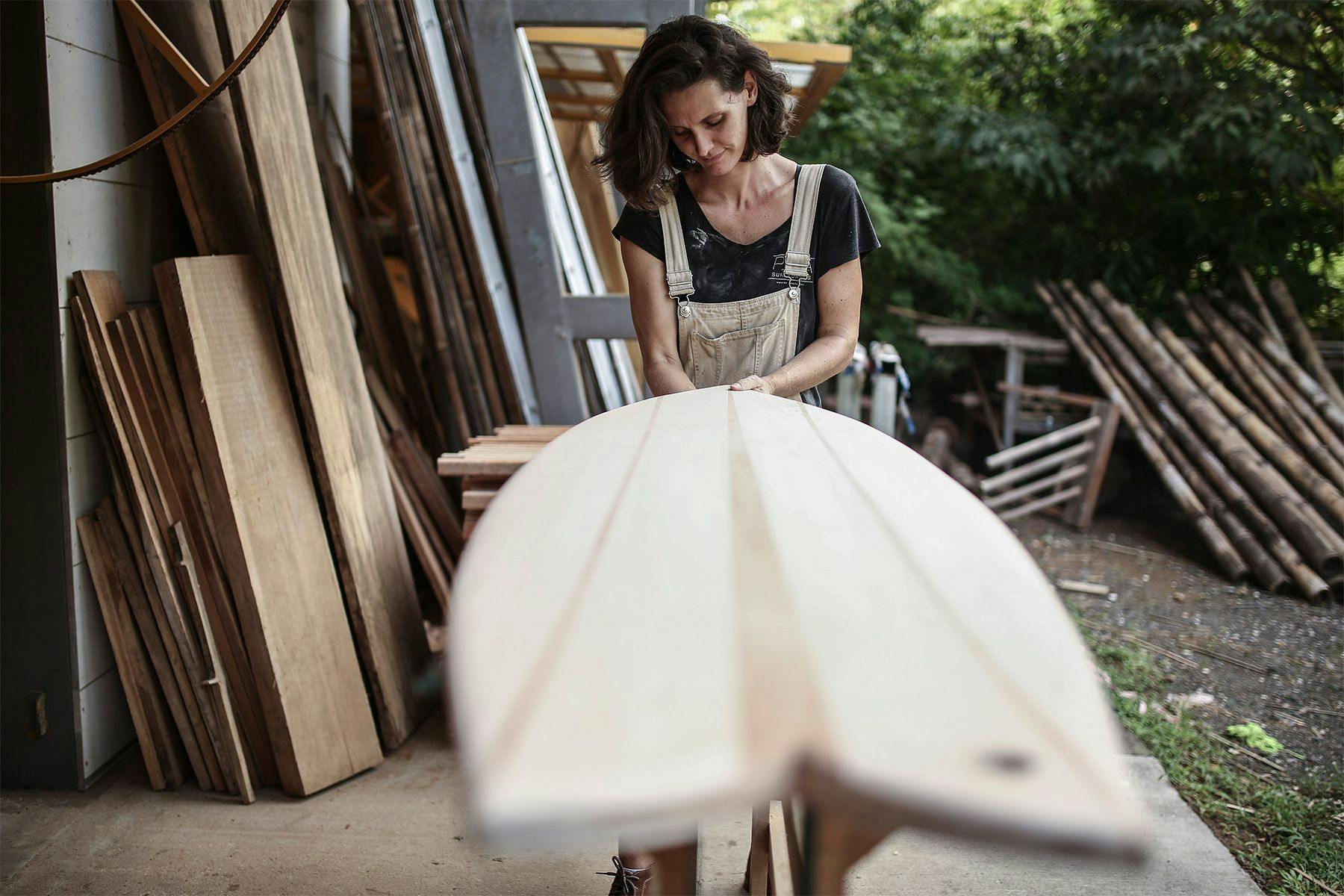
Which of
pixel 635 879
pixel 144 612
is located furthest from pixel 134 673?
pixel 635 879

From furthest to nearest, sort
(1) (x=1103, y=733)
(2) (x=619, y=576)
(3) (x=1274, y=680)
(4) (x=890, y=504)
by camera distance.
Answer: (3) (x=1274, y=680), (4) (x=890, y=504), (2) (x=619, y=576), (1) (x=1103, y=733)

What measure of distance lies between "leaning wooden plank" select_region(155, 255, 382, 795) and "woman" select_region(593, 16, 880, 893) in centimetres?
116

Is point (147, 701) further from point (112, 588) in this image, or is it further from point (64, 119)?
point (64, 119)

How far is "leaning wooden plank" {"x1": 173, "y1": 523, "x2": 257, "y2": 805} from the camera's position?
2.55 meters

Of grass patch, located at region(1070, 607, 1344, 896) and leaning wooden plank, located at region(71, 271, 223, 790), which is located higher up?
leaning wooden plank, located at region(71, 271, 223, 790)

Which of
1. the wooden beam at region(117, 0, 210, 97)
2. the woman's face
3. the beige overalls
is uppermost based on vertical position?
the wooden beam at region(117, 0, 210, 97)

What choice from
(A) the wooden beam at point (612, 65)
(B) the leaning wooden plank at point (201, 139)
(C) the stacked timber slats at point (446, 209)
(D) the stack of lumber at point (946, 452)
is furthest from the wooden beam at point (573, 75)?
(D) the stack of lumber at point (946, 452)

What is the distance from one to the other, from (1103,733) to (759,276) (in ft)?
4.86

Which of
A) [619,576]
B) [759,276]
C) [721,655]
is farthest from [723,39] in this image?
[721,655]

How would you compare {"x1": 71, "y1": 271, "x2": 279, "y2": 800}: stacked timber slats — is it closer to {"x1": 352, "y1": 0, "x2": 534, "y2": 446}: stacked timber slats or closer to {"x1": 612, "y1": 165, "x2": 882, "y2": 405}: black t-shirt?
{"x1": 352, "y1": 0, "x2": 534, "y2": 446}: stacked timber slats

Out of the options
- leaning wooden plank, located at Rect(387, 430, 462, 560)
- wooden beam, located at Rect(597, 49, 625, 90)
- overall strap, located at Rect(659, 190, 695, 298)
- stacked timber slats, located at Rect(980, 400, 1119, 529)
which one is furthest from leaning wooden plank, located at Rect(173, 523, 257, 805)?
stacked timber slats, located at Rect(980, 400, 1119, 529)

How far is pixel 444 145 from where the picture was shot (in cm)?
355

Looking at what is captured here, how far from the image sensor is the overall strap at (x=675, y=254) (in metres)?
2.18

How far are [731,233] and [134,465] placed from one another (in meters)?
1.73
